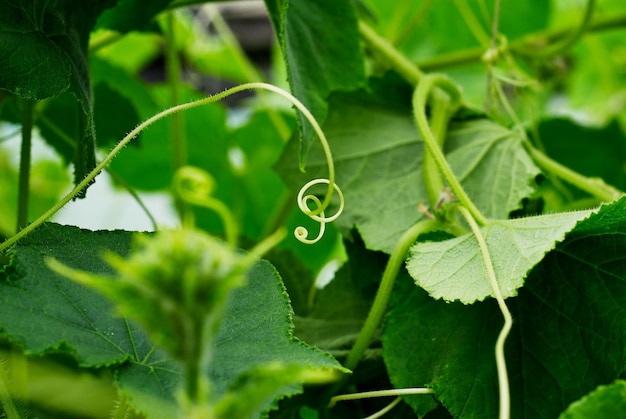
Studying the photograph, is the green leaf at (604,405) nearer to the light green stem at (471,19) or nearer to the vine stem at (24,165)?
the vine stem at (24,165)

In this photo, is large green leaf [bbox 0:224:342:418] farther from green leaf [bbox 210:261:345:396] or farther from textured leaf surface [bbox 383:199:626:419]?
textured leaf surface [bbox 383:199:626:419]

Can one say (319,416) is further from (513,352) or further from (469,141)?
(469,141)

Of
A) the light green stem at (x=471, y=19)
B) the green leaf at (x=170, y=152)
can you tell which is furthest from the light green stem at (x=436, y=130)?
the green leaf at (x=170, y=152)

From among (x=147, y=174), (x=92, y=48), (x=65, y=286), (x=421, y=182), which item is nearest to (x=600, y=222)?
(x=421, y=182)

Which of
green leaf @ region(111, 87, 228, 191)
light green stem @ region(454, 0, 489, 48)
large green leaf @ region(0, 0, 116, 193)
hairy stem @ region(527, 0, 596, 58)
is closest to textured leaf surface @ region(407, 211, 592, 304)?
large green leaf @ region(0, 0, 116, 193)

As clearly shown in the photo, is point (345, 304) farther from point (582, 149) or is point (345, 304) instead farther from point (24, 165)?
point (582, 149)

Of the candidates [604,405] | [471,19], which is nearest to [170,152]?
[471,19]

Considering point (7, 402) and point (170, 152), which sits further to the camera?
point (170, 152)
